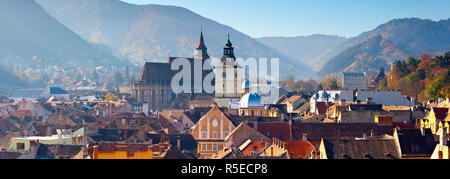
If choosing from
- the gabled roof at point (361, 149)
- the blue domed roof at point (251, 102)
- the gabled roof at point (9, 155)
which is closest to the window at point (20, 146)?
the gabled roof at point (9, 155)

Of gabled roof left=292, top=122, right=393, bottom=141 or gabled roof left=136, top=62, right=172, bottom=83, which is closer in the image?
gabled roof left=292, top=122, right=393, bottom=141

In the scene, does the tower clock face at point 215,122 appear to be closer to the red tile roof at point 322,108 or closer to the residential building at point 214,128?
the residential building at point 214,128

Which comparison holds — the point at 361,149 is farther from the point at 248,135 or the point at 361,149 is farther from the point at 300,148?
the point at 248,135

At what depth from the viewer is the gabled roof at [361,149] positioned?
110 feet

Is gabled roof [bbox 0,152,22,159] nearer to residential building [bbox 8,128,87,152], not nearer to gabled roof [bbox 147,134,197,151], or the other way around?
residential building [bbox 8,128,87,152]

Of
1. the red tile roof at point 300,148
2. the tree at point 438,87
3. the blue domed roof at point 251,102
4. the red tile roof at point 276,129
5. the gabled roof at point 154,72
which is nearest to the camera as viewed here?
the red tile roof at point 300,148

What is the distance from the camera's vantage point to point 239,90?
110312mm

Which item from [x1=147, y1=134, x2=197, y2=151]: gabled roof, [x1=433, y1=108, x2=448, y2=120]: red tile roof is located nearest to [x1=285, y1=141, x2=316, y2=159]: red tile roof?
[x1=147, y1=134, x2=197, y2=151]: gabled roof

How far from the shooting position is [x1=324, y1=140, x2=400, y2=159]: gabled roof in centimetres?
3366

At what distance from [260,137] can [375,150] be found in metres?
Answer: 14.1

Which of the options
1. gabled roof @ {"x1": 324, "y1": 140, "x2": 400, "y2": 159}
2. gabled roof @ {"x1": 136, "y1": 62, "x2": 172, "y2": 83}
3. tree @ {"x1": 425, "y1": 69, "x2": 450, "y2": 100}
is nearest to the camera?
gabled roof @ {"x1": 324, "y1": 140, "x2": 400, "y2": 159}

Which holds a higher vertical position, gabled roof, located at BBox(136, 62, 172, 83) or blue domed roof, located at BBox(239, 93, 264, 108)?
gabled roof, located at BBox(136, 62, 172, 83)
